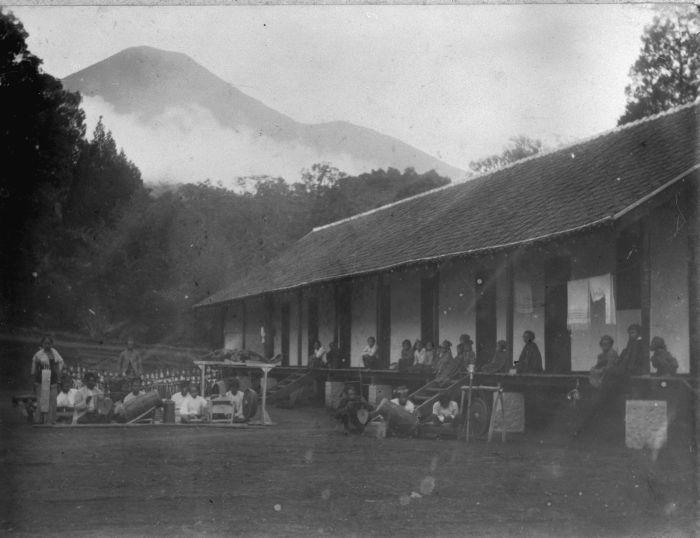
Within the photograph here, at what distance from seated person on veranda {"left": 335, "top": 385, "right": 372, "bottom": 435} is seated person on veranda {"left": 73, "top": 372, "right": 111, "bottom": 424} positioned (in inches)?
162

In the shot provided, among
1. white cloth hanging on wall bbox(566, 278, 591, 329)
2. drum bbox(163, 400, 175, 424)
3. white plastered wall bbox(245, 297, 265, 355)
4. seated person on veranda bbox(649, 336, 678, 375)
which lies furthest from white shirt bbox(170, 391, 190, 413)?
white plastered wall bbox(245, 297, 265, 355)

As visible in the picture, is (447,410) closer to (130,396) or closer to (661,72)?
(130,396)

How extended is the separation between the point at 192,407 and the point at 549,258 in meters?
6.98

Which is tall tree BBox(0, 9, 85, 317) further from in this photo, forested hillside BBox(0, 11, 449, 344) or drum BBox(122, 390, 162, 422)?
drum BBox(122, 390, 162, 422)

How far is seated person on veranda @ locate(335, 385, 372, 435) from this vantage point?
13.2 m

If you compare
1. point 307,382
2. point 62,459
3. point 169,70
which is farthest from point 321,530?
point 307,382

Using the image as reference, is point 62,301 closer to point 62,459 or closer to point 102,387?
point 102,387

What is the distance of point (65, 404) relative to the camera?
572 inches

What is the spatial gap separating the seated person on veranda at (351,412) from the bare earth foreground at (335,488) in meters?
1.17

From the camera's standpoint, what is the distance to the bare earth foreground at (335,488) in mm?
6188

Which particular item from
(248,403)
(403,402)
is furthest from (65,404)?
(403,402)

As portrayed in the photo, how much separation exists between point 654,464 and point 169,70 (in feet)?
28.8

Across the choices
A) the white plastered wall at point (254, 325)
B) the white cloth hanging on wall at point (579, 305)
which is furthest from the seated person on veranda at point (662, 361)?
the white plastered wall at point (254, 325)

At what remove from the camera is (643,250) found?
11.8 metres
